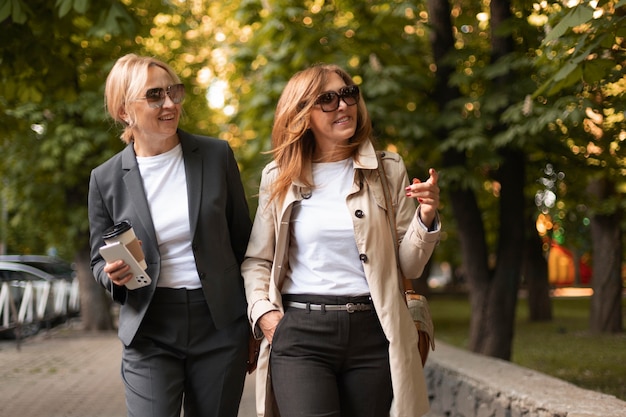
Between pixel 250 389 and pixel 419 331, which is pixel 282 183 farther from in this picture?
pixel 250 389

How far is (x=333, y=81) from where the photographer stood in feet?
13.1

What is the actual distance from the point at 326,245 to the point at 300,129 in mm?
532

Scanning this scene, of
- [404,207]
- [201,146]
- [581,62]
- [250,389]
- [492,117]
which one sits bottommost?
[250,389]

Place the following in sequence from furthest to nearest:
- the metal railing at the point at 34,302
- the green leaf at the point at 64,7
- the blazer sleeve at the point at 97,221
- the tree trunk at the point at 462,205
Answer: the metal railing at the point at 34,302 → the tree trunk at the point at 462,205 → the green leaf at the point at 64,7 → the blazer sleeve at the point at 97,221

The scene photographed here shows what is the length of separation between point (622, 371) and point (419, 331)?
837cm

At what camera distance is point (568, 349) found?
15070 mm

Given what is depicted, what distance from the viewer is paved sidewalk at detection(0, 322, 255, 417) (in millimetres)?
10211

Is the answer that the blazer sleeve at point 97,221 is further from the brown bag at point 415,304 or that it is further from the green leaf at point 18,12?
the green leaf at point 18,12

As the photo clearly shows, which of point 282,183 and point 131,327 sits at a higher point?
point 282,183

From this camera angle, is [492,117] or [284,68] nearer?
[492,117]

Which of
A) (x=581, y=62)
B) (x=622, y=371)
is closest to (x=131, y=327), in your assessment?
(x=581, y=62)

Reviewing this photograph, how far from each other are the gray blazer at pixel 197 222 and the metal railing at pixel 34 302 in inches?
488

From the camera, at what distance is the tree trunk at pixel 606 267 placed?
1770 cm

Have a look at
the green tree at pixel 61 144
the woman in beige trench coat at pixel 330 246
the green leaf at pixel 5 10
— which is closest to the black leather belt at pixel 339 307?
the woman in beige trench coat at pixel 330 246
